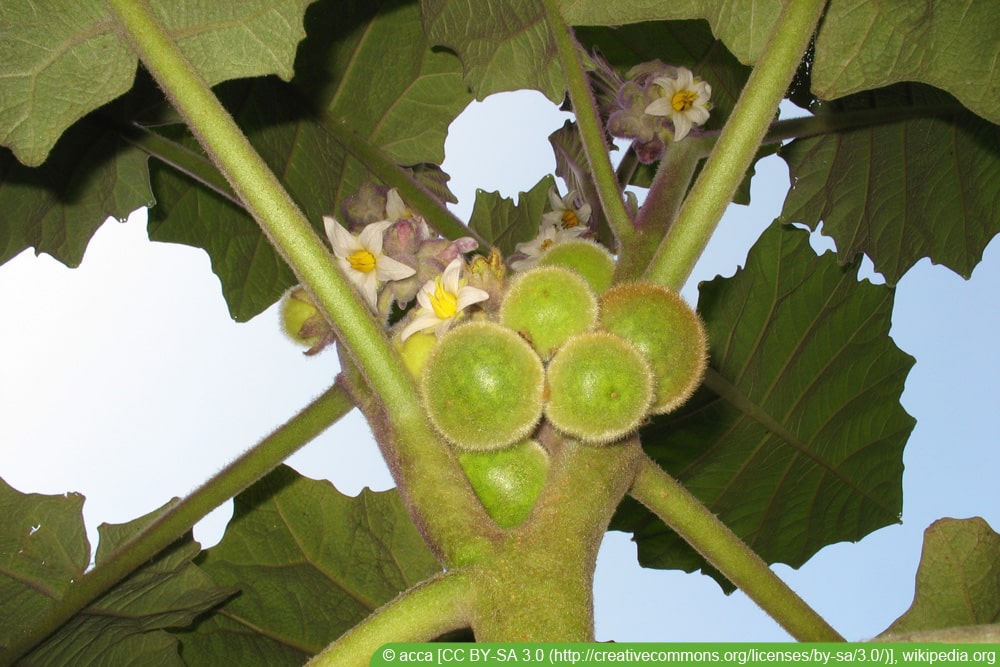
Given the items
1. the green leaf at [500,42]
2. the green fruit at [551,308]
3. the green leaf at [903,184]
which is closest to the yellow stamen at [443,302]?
the green fruit at [551,308]

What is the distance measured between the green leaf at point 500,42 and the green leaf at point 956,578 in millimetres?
1036

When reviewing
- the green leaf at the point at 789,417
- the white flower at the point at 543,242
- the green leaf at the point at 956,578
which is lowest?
the green leaf at the point at 789,417

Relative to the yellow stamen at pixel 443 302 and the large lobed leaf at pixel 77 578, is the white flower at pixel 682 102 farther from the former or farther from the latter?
the large lobed leaf at pixel 77 578

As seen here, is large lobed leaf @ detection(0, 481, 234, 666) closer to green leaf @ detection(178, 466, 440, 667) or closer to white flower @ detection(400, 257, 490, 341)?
green leaf @ detection(178, 466, 440, 667)

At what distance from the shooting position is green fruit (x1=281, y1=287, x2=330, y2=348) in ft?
4.14

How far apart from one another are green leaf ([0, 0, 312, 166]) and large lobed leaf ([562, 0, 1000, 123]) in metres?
0.59

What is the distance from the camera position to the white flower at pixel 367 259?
1352 millimetres

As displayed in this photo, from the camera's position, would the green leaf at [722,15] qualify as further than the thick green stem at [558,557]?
Yes

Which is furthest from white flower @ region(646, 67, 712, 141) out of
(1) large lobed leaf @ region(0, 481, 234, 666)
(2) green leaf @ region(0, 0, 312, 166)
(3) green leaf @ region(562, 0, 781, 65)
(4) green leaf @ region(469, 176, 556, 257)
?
(1) large lobed leaf @ region(0, 481, 234, 666)

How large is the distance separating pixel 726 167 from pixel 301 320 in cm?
60

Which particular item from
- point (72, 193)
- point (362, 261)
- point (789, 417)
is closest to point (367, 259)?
point (362, 261)

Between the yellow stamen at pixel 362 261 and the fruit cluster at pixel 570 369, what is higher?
the fruit cluster at pixel 570 369

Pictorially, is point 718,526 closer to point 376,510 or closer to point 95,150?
point 376,510

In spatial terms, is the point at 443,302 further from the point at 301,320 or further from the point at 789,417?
the point at 789,417
